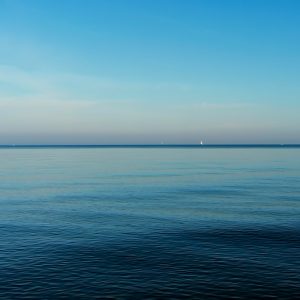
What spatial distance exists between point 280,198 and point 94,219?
42498 millimetres

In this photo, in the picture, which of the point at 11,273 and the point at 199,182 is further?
the point at 199,182

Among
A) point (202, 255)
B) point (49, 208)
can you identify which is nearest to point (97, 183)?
point (49, 208)

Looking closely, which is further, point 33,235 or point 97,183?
point 97,183

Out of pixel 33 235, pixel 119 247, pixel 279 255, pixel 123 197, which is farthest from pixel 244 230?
pixel 123 197

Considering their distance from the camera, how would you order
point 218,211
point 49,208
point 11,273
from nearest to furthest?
point 11,273 < point 218,211 < point 49,208

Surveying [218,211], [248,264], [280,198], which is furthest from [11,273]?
[280,198]

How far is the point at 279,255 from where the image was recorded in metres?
46.2

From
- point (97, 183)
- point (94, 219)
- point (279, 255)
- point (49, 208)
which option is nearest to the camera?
point (279, 255)

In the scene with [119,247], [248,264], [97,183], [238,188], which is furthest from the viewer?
[97,183]

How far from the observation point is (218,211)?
70.7 meters

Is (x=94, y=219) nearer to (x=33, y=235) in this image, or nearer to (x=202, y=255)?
(x=33, y=235)

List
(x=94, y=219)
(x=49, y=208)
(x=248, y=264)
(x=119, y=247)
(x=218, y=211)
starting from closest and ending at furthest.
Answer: (x=248, y=264), (x=119, y=247), (x=94, y=219), (x=218, y=211), (x=49, y=208)

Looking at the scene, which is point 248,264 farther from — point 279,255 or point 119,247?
point 119,247

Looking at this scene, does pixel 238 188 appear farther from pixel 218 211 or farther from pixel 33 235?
pixel 33 235
